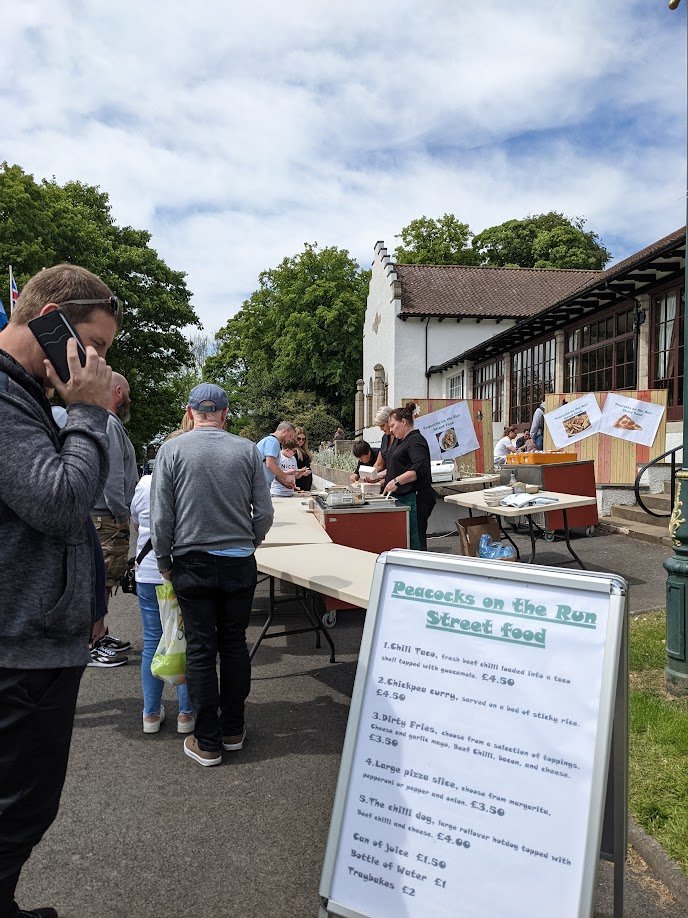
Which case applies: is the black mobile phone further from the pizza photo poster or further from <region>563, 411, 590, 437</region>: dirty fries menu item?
<region>563, 411, 590, 437</region>: dirty fries menu item

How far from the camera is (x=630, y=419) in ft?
40.9

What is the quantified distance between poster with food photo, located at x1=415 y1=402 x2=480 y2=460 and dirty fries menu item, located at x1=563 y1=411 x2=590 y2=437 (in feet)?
6.42

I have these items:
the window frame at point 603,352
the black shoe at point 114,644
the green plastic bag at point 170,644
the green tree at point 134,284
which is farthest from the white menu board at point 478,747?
the green tree at point 134,284

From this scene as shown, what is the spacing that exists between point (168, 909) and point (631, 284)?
15.9 m

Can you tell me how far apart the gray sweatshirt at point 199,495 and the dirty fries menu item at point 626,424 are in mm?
10223

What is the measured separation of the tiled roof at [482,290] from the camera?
1258 inches

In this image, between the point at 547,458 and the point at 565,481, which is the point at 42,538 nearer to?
the point at 565,481

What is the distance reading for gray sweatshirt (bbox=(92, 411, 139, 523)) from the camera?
16.1ft

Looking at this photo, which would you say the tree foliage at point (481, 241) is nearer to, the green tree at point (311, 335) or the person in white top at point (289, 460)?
the green tree at point (311, 335)

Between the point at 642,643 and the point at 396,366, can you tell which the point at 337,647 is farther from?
the point at 396,366

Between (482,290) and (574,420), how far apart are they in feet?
71.5

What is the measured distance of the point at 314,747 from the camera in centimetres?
407

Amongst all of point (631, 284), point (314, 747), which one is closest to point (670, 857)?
point (314, 747)

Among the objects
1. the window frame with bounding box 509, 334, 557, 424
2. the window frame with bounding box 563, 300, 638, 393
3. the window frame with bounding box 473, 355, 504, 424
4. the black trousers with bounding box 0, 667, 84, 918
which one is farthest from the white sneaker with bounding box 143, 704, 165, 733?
the window frame with bounding box 473, 355, 504, 424
